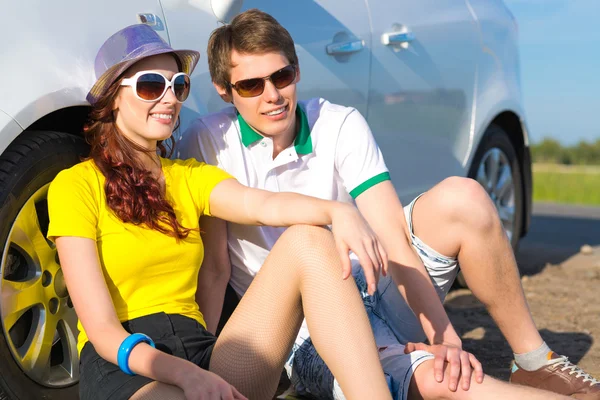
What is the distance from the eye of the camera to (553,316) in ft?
14.0

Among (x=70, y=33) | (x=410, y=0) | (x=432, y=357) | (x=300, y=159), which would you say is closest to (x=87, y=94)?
(x=70, y=33)

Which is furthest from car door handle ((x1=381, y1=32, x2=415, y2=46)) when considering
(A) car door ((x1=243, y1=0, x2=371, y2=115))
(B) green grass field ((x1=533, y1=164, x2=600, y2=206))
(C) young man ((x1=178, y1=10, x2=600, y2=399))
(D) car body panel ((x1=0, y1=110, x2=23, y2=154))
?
(B) green grass field ((x1=533, y1=164, x2=600, y2=206))

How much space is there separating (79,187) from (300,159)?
83cm

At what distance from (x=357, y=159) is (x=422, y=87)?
1309mm

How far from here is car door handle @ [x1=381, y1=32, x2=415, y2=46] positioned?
3723mm

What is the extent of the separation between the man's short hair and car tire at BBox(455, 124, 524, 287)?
215 centimetres

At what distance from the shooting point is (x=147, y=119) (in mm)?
2420

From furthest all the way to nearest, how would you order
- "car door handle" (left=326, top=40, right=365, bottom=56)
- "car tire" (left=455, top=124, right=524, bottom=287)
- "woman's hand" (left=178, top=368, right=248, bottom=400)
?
"car tire" (left=455, top=124, right=524, bottom=287)
"car door handle" (left=326, top=40, right=365, bottom=56)
"woman's hand" (left=178, top=368, right=248, bottom=400)

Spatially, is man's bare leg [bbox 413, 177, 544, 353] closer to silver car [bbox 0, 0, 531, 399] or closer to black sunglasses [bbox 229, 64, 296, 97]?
black sunglasses [bbox 229, 64, 296, 97]

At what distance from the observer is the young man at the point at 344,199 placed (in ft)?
8.64

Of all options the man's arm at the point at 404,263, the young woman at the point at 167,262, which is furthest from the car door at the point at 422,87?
the young woman at the point at 167,262

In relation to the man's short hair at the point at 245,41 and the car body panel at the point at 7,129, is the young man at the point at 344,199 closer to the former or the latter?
the man's short hair at the point at 245,41

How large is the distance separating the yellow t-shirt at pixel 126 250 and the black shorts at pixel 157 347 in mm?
37

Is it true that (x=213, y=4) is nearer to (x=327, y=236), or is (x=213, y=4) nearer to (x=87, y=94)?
(x=87, y=94)
